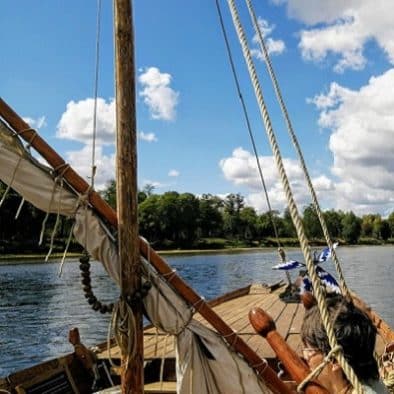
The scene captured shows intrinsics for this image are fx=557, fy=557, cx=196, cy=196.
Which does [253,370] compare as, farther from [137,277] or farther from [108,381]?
[108,381]

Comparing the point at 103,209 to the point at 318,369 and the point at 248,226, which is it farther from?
the point at 248,226

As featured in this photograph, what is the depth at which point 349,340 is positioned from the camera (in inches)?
102

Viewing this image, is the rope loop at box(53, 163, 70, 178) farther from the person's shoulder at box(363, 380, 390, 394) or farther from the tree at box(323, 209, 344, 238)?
the tree at box(323, 209, 344, 238)

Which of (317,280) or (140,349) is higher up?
(317,280)

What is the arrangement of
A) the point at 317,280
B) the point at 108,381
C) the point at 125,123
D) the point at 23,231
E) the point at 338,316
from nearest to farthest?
the point at 338,316 → the point at 317,280 → the point at 125,123 → the point at 108,381 → the point at 23,231

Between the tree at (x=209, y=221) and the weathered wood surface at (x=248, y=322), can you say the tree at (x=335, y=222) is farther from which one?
the weathered wood surface at (x=248, y=322)

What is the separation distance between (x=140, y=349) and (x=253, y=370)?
0.93 meters

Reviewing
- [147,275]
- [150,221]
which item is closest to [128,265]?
[147,275]

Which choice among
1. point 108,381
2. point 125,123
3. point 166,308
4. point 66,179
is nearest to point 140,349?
point 166,308

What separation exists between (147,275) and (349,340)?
67.4 inches

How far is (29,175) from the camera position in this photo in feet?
12.8

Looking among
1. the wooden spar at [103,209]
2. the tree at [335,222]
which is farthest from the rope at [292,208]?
the tree at [335,222]

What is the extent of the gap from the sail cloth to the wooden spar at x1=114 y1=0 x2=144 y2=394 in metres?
0.10

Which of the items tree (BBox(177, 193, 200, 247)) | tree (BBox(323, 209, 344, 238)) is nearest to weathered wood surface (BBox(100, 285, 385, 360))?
tree (BBox(177, 193, 200, 247))
